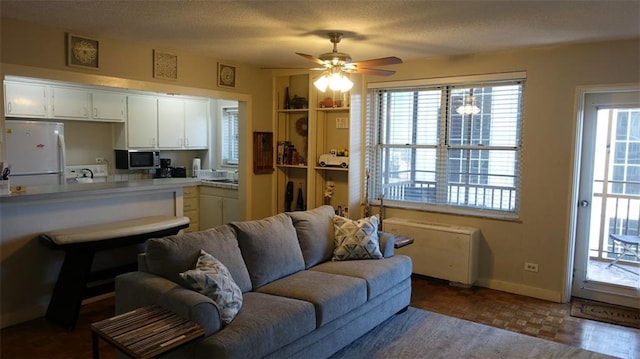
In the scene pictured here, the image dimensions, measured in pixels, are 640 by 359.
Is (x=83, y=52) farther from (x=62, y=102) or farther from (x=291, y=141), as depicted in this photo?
(x=291, y=141)

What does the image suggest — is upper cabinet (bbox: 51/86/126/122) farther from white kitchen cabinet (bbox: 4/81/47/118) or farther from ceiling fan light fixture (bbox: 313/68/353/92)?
ceiling fan light fixture (bbox: 313/68/353/92)

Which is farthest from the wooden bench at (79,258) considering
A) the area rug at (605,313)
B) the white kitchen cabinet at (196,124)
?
the area rug at (605,313)

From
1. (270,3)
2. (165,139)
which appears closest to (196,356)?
(270,3)

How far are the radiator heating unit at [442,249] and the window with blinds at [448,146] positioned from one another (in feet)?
1.07

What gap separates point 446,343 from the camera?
332 centimetres

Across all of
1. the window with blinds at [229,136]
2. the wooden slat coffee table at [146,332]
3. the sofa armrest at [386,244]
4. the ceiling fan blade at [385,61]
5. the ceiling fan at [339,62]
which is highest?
the ceiling fan at [339,62]

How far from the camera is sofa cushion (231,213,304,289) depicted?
3170mm

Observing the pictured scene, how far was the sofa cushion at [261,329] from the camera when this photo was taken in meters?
2.25

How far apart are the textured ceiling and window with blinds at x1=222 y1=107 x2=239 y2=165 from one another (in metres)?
2.83

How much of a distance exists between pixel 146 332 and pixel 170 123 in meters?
5.00

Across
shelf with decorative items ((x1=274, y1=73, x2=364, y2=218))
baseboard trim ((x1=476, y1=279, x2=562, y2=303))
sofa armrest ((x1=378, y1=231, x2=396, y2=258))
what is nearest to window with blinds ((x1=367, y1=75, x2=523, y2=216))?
shelf with decorative items ((x1=274, y1=73, x2=364, y2=218))

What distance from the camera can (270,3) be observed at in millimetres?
2865

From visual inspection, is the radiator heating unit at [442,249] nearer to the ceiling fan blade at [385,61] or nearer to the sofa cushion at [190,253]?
the ceiling fan blade at [385,61]

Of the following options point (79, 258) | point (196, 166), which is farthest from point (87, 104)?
point (79, 258)
